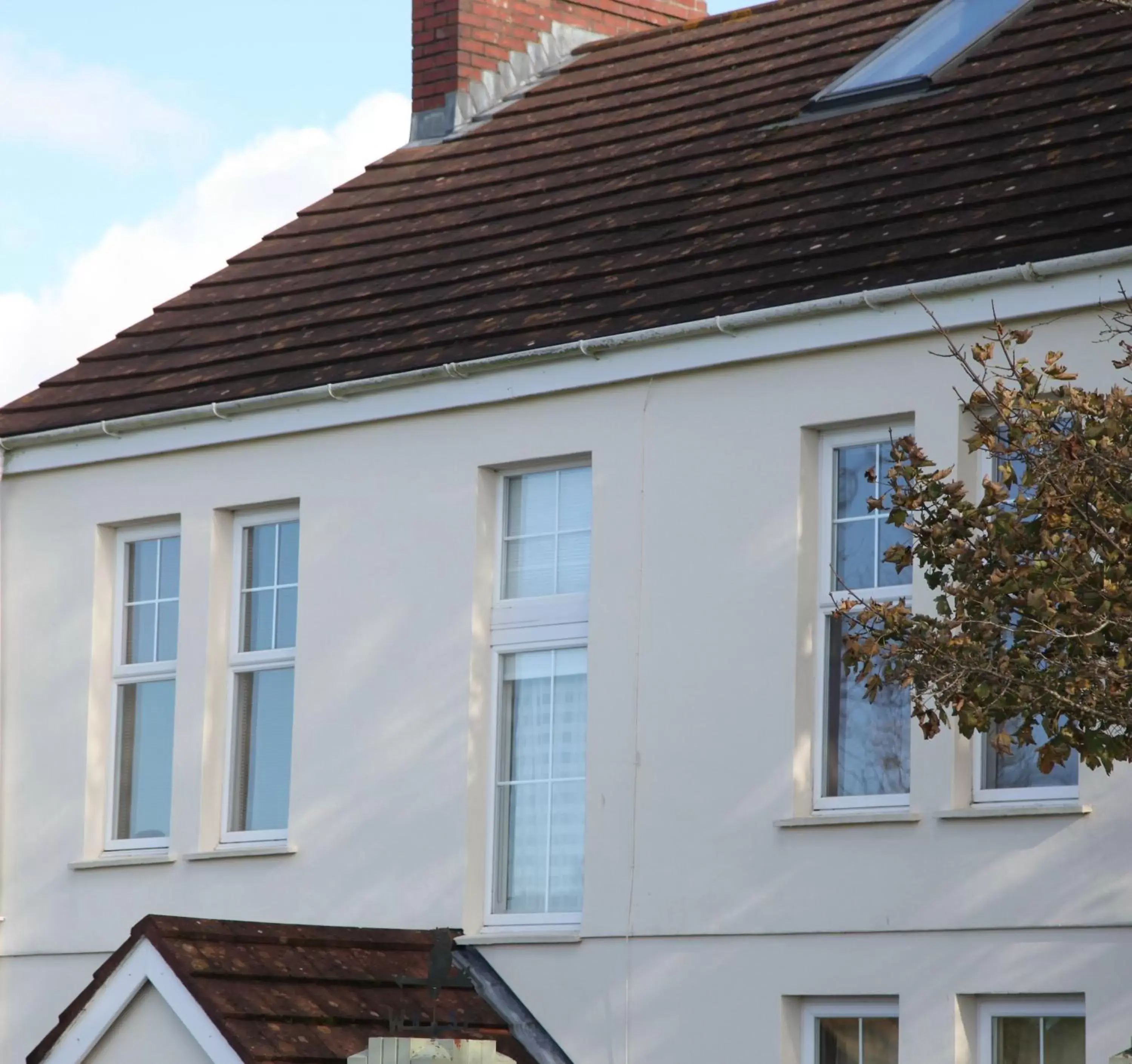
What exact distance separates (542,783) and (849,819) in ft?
7.53

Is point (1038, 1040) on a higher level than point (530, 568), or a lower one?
lower

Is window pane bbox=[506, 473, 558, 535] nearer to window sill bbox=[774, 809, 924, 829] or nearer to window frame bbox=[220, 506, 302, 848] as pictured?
window frame bbox=[220, 506, 302, 848]

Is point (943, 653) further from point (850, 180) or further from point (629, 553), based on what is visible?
point (850, 180)

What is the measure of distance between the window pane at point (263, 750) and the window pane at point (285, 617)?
18 cm

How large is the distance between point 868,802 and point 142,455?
5805mm

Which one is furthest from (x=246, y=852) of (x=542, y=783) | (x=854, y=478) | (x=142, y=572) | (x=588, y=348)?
(x=854, y=478)

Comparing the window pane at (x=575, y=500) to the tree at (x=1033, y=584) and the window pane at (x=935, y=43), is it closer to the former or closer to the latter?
the window pane at (x=935, y=43)

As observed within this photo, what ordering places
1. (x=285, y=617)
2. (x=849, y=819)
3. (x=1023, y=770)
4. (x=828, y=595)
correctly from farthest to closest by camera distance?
(x=285, y=617), (x=828, y=595), (x=849, y=819), (x=1023, y=770)

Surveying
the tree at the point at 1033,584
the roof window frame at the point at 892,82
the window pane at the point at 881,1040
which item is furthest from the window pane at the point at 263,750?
the tree at the point at 1033,584

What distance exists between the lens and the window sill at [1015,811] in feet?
34.9

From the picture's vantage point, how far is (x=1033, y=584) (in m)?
7.52

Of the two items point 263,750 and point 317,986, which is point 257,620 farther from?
point 317,986

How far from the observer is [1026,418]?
7781 mm

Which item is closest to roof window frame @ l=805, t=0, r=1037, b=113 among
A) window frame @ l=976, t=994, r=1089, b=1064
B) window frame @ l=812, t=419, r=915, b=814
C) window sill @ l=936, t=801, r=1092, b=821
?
window frame @ l=812, t=419, r=915, b=814
